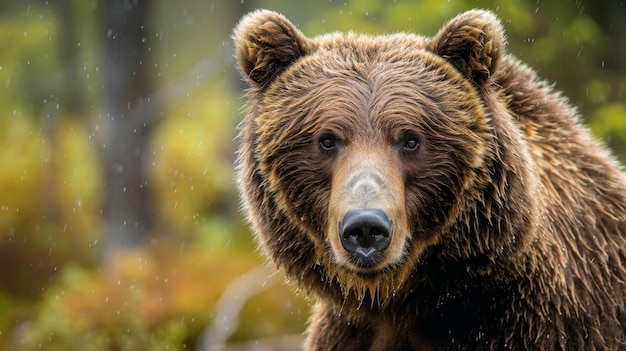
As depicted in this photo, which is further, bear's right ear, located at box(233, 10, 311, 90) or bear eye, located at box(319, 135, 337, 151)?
bear's right ear, located at box(233, 10, 311, 90)

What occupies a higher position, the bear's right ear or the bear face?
the bear's right ear

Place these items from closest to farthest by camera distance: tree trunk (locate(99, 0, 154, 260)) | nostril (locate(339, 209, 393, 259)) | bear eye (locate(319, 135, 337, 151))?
nostril (locate(339, 209, 393, 259))
bear eye (locate(319, 135, 337, 151))
tree trunk (locate(99, 0, 154, 260))

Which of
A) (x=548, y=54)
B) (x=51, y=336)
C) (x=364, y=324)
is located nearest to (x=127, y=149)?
(x=51, y=336)

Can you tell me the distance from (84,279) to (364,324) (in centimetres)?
785

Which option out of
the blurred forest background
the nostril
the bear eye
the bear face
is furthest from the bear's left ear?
the blurred forest background

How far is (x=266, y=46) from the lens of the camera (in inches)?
187

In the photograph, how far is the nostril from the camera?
3.89 meters

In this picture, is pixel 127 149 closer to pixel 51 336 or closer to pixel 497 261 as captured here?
pixel 51 336

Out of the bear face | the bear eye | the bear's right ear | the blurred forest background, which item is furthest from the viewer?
the blurred forest background

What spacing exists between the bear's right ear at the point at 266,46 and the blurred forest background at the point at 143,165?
2.04 ft

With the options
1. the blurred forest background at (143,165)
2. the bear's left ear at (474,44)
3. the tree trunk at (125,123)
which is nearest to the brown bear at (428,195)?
the bear's left ear at (474,44)

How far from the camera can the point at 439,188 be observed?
4.35 meters

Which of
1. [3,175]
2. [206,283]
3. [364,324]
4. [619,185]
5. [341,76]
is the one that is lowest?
[364,324]

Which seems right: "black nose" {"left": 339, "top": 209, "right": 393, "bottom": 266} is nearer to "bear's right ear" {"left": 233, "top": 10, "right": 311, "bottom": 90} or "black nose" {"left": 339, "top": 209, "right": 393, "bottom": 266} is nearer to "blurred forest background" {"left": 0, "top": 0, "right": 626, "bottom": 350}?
"bear's right ear" {"left": 233, "top": 10, "right": 311, "bottom": 90}
